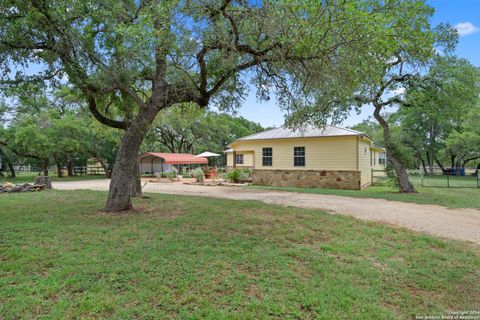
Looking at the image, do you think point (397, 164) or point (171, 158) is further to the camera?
point (171, 158)

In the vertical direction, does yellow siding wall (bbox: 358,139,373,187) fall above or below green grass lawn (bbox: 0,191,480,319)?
above

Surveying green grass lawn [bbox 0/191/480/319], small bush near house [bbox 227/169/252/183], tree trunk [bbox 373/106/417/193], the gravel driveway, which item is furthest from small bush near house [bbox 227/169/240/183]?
green grass lawn [bbox 0/191/480/319]

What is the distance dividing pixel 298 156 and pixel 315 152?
3.45ft

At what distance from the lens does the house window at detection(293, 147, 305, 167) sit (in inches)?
646

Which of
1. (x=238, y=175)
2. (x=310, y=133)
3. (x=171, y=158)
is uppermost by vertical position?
(x=310, y=133)

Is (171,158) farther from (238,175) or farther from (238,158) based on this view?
(238,175)

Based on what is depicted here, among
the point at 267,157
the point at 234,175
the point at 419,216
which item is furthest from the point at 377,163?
the point at 419,216

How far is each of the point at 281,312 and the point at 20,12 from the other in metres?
6.95

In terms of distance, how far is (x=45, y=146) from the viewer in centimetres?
1958

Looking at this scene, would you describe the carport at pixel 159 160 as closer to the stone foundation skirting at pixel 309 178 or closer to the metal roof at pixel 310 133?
the metal roof at pixel 310 133

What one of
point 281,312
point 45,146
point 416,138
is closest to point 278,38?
point 281,312

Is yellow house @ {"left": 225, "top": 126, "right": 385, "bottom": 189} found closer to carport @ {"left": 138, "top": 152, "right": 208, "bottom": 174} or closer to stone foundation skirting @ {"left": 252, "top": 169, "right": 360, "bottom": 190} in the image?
stone foundation skirting @ {"left": 252, "top": 169, "right": 360, "bottom": 190}

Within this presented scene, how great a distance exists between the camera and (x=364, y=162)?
16328mm

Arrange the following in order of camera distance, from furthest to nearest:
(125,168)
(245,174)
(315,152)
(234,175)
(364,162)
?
(245,174) → (234,175) → (364,162) → (315,152) → (125,168)
